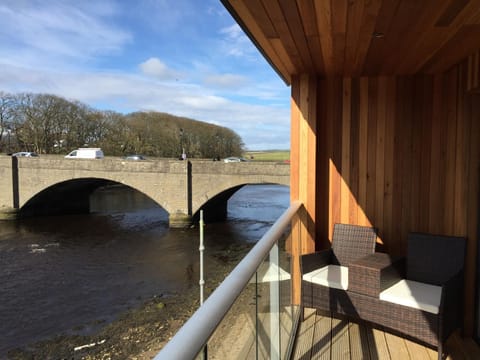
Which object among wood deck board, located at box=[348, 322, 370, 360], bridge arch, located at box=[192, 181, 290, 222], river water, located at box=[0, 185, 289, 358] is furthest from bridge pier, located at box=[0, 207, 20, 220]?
wood deck board, located at box=[348, 322, 370, 360]

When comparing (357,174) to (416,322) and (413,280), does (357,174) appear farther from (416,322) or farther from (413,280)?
(416,322)

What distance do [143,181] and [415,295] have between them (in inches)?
697

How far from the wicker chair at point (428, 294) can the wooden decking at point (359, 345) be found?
141 millimetres

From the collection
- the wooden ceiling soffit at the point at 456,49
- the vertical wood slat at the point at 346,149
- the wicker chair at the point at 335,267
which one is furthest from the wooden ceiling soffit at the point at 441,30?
the wicker chair at the point at 335,267

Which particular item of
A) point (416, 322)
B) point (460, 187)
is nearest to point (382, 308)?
point (416, 322)

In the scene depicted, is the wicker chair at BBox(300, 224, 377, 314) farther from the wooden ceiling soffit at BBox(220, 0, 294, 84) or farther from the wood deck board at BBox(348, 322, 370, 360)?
the wooden ceiling soffit at BBox(220, 0, 294, 84)

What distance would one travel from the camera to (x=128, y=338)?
7594 millimetres

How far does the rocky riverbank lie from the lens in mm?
7117

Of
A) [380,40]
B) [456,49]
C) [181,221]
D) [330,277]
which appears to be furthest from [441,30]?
[181,221]

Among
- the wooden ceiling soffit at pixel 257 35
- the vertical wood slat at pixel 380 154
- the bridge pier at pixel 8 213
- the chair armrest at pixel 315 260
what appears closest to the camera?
the wooden ceiling soffit at pixel 257 35

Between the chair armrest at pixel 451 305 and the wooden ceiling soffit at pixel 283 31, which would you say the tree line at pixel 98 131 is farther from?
the chair armrest at pixel 451 305

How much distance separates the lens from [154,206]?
2498 cm

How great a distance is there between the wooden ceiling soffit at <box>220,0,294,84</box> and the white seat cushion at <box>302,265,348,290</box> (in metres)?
1.46

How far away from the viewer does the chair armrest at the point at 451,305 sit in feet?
7.02
